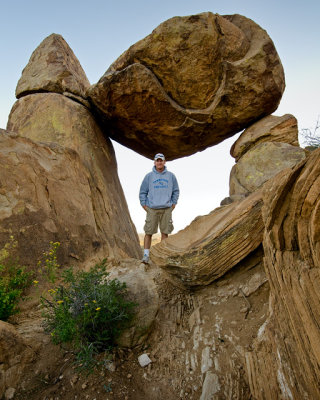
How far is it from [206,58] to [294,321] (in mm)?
7133

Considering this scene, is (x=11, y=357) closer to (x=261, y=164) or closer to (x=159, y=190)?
(x=159, y=190)

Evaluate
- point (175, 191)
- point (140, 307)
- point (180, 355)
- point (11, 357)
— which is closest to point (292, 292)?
point (180, 355)

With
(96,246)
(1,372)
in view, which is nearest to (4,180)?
(96,246)

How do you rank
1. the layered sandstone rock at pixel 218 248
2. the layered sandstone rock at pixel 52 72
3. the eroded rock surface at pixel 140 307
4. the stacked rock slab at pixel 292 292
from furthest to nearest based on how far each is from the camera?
the layered sandstone rock at pixel 52 72 → the layered sandstone rock at pixel 218 248 → the eroded rock surface at pixel 140 307 → the stacked rock slab at pixel 292 292

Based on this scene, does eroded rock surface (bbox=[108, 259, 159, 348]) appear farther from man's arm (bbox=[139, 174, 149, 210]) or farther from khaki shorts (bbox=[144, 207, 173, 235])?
man's arm (bbox=[139, 174, 149, 210])

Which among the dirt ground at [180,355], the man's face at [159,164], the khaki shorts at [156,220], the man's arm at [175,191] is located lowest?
the dirt ground at [180,355]

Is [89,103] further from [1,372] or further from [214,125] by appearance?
[1,372]

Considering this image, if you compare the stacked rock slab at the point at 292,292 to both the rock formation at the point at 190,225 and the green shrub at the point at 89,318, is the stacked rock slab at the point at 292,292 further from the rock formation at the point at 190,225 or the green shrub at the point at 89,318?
the green shrub at the point at 89,318

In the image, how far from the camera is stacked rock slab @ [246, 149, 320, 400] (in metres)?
2.28

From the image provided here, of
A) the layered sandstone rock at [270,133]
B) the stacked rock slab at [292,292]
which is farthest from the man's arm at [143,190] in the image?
the stacked rock slab at [292,292]

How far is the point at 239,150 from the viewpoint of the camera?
8.07 metres

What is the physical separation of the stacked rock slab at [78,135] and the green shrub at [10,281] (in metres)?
1.67

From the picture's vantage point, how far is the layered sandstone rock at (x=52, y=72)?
28.8 feet

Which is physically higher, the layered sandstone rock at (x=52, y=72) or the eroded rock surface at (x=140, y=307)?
the layered sandstone rock at (x=52, y=72)
